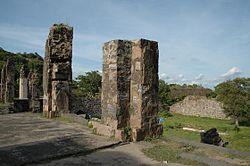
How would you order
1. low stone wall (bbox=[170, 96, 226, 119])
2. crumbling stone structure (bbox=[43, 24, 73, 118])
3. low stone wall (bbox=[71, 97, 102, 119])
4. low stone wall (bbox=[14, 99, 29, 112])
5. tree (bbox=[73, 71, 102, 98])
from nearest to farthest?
crumbling stone structure (bbox=[43, 24, 73, 118])
low stone wall (bbox=[14, 99, 29, 112])
low stone wall (bbox=[71, 97, 102, 119])
low stone wall (bbox=[170, 96, 226, 119])
tree (bbox=[73, 71, 102, 98])

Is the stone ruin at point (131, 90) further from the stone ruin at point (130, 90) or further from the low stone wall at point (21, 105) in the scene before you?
the low stone wall at point (21, 105)

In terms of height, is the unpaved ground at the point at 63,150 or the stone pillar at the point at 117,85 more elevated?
the stone pillar at the point at 117,85

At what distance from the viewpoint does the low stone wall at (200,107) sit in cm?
2733

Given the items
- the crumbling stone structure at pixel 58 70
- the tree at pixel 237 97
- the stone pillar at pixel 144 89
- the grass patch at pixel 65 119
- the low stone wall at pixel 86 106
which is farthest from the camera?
the low stone wall at pixel 86 106

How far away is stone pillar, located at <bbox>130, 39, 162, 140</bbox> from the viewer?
5746 millimetres

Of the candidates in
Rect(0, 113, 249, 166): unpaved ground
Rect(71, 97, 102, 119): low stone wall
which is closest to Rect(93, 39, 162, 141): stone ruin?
Rect(0, 113, 249, 166): unpaved ground

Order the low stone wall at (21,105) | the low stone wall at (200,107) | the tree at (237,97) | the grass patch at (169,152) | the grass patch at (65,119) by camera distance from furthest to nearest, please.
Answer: the low stone wall at (200,107), the tree at (237,97), the low stone wall at (21,105), the grass patch at (65,119), the grass patch at (169,152)

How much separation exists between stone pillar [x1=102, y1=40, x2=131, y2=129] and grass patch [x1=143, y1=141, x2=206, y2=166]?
3.45 ft

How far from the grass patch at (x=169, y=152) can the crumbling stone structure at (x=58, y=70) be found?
5.32 metres

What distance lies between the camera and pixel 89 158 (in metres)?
4.42

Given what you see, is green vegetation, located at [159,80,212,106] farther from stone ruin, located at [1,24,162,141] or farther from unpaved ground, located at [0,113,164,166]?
unpaved ground, located at [0,113,164,166]

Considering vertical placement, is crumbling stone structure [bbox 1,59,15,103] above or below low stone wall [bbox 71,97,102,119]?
above

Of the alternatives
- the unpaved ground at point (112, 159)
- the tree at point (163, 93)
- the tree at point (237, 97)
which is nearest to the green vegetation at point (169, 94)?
the tree at point (163, 93)

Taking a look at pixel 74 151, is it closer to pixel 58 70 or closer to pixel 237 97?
pixel 58 70
